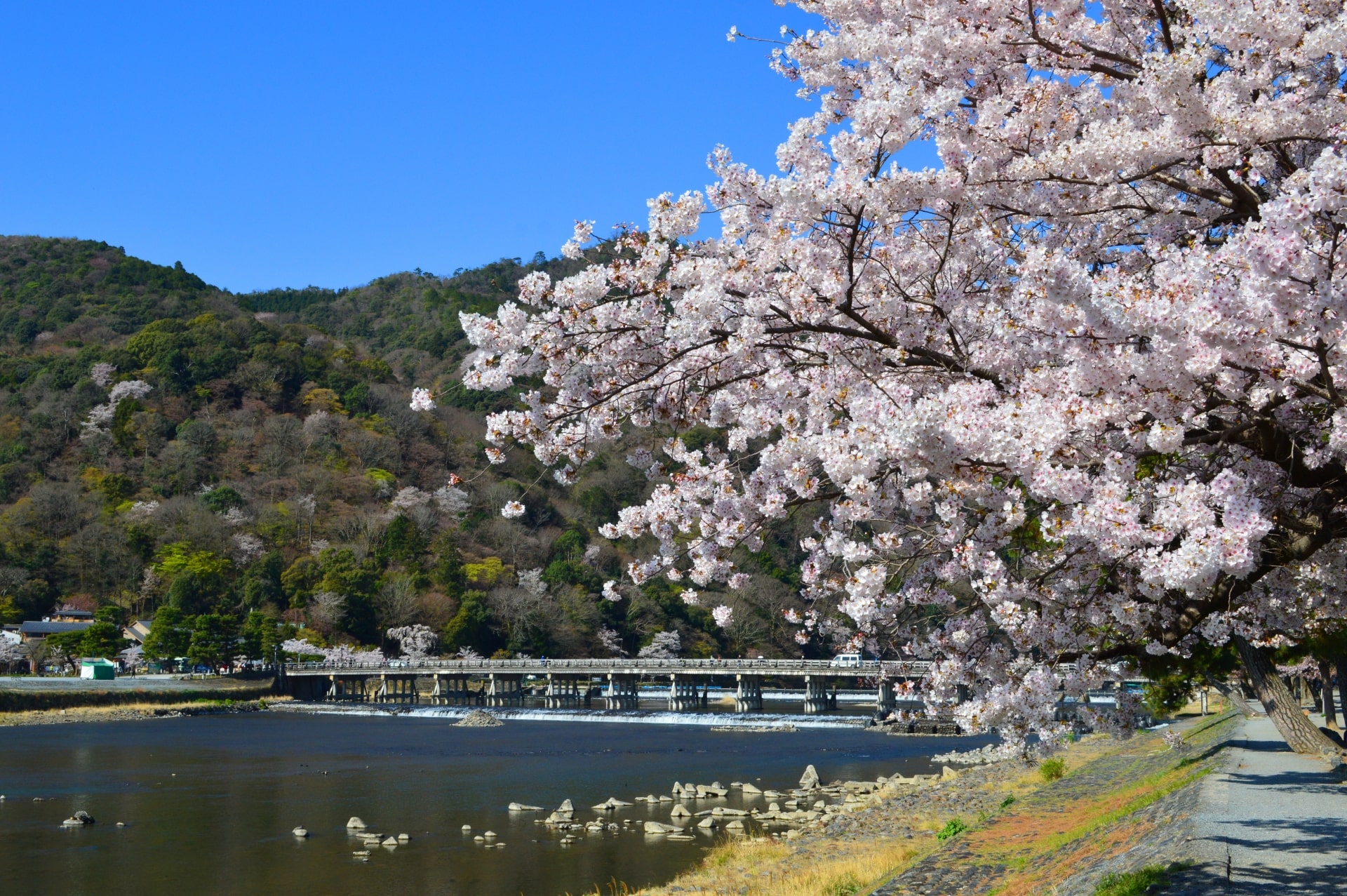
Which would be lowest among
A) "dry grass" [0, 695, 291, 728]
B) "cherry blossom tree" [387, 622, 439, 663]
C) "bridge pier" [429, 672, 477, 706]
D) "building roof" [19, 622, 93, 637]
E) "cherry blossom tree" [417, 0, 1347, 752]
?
"bridge pier" [429, 672, 477, 706]

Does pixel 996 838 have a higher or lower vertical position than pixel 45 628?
lower

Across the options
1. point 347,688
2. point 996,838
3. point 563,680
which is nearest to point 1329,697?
point 996,838

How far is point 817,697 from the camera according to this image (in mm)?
55156

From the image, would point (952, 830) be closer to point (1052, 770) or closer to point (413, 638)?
point (1052, 770)

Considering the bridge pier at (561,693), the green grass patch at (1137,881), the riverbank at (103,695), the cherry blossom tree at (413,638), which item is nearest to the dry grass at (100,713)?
the riverbank at (103,695)

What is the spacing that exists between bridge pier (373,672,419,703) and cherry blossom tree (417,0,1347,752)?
60835mm

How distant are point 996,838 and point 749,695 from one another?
43522 mm

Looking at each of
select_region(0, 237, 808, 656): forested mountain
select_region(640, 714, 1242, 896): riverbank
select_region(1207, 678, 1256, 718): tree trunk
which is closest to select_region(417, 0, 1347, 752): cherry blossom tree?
select_region(640, 714, 1242, 896): riverbank

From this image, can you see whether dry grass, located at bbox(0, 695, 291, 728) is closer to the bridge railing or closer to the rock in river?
the bridge railing

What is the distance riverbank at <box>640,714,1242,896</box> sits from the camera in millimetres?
10781

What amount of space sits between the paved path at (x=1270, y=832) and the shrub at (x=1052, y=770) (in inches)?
260

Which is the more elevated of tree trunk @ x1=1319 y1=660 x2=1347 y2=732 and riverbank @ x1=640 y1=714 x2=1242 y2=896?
tree trunk @ x1=1319 y1=660 x2=1347 y2=732

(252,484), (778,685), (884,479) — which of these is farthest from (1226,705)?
(252,484)

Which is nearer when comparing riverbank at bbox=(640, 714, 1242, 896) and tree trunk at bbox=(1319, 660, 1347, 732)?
riverbank at bbox=(640, 714, 1242, 896)
